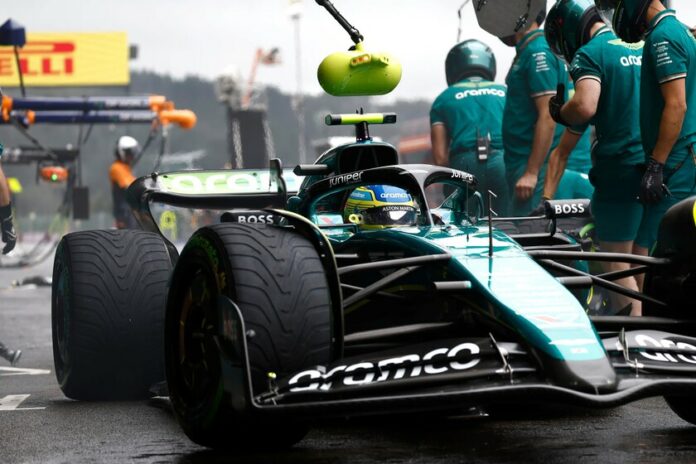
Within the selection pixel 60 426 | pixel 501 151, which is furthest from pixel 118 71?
pixel 60 426

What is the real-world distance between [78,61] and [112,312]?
198ft

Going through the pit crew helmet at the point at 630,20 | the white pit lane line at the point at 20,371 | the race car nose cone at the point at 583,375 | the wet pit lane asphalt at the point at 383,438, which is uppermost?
the pit crew helmet at the point at 630,20

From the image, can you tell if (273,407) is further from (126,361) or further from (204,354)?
(126,361)

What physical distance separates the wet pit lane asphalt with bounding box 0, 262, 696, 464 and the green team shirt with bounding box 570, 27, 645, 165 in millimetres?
1884

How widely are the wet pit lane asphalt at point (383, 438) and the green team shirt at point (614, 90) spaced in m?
1.88

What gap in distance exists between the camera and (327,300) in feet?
15.0

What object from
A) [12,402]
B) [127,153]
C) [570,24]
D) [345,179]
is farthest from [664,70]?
[127,153]

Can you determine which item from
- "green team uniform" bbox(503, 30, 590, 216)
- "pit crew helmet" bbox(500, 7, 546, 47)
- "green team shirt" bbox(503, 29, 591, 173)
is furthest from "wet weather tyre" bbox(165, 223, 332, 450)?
"pit crew helmet" bbox(500, 7, 546, 47)

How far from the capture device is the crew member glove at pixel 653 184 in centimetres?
702

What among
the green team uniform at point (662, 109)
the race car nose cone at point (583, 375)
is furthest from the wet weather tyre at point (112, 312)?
the race car nose cone at point (583, 375)

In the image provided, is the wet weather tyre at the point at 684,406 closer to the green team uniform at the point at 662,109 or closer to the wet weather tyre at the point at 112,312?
the green team uniform at the point at 662,109

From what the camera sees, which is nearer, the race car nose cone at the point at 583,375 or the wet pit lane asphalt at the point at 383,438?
the race car nose cone at the point at 583,375

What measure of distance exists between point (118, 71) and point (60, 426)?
60290 mm

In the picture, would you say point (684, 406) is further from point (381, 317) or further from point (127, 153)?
point (127, 153)
